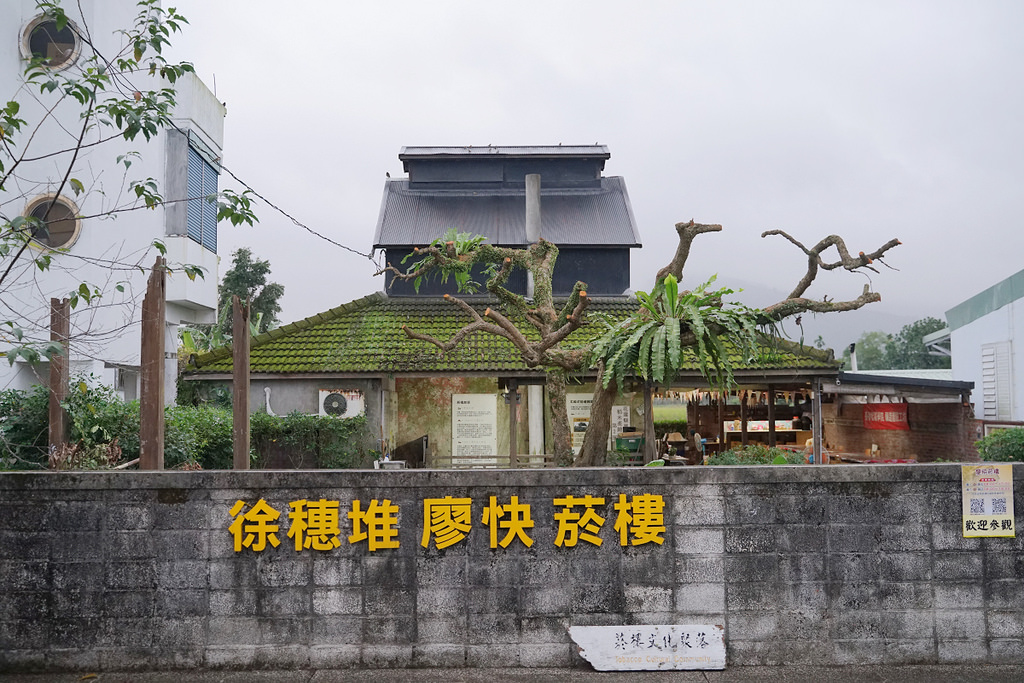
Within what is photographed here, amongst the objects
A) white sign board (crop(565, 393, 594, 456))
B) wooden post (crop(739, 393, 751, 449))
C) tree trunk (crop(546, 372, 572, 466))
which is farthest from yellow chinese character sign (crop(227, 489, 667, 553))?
wooden post (crop(739, 393, 751, 449))

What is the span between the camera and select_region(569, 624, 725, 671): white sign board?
18.1 ft

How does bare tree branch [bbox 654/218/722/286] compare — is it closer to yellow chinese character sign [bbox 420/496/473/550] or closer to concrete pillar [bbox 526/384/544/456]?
yellow chinese character sign [bbox 420/496/473/550]

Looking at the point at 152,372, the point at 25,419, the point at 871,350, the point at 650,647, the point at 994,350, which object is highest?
the point at 871,350

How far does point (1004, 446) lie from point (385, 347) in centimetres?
1029

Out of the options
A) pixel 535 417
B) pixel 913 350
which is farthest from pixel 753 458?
pixel 913 350

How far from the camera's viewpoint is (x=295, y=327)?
→ 15609 mm

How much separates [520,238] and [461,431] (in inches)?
218

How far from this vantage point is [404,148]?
20.7m

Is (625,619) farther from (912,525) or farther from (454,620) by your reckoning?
(912,525)

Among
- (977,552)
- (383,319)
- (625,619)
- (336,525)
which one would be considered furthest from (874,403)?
(336,525)

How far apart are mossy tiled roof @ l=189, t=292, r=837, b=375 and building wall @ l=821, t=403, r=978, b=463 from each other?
3926 millimetres

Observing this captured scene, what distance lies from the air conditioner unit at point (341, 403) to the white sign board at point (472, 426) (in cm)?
247

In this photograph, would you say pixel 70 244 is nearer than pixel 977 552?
No

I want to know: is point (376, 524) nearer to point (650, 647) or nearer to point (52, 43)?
point (650, 647)
